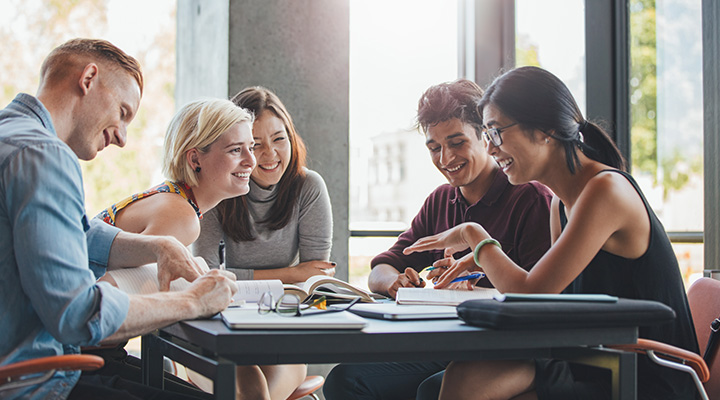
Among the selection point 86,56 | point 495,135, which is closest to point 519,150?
point 495,135

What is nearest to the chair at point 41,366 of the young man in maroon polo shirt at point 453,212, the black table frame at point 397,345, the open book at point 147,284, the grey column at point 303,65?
Result: the black table frame at point 397,345

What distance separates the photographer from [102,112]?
1623 mm

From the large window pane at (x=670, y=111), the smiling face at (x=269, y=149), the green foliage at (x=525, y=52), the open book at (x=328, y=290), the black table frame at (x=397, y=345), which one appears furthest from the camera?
the green foliage at (x=525, y=52)

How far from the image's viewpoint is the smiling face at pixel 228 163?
8.30 ft

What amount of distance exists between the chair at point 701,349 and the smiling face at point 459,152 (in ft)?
2.85

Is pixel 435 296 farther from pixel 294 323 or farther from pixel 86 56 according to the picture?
pixel 86 56

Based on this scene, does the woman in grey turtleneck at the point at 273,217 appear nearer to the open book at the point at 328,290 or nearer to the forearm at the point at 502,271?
the open book at the point at 328,290

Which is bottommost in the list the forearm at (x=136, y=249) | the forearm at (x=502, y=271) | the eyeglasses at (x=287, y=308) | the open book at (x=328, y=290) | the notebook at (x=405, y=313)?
the open book at (x=328, y=290)

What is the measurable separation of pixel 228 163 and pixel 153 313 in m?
1.32

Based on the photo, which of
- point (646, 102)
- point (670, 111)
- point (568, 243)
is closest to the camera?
point (568, 243)

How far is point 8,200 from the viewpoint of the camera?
1.24 m

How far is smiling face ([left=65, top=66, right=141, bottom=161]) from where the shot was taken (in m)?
1.60

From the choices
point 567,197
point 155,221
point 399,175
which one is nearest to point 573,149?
point 567,197

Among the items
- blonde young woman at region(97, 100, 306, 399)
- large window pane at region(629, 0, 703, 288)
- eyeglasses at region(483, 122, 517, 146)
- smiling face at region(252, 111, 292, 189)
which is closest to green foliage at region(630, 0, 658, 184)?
large window pane at region(629, 0, 703, 288)
